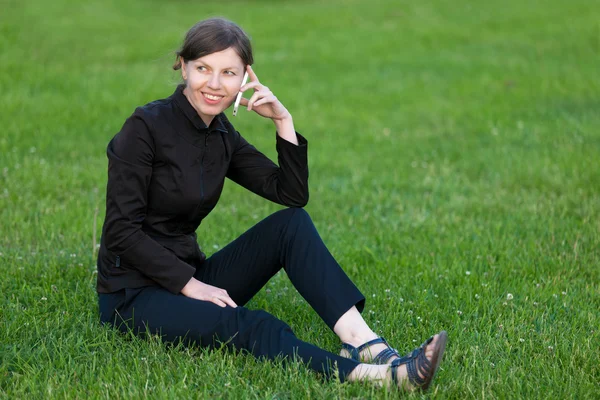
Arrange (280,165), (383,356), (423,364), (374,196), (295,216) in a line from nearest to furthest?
(423,364), (383,356), (295,216), (280,165), (374,196)

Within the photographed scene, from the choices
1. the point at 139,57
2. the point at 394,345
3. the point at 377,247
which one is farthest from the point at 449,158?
the point at 139,57

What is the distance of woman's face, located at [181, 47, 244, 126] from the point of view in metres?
3.95

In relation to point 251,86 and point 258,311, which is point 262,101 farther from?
point 258,311

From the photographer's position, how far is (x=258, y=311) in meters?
3.83

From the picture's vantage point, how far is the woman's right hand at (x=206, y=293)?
12.8ft

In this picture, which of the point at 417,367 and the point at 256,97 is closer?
the point at 417,367

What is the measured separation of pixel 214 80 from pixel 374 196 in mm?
3656

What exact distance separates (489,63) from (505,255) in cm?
863

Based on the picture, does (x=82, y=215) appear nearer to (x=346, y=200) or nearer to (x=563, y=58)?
(x=346, y=200)

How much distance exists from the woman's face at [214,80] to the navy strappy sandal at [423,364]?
5.25 ft

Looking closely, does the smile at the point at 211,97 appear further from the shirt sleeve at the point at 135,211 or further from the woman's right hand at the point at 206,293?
the woman's right hand at the point at 206,293

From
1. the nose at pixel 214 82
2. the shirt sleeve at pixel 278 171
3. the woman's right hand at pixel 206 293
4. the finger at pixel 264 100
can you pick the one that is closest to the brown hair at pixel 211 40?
the nose at pixel 214 82

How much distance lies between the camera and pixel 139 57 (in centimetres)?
1396

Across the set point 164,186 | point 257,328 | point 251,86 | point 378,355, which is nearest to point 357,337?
point 378,355
